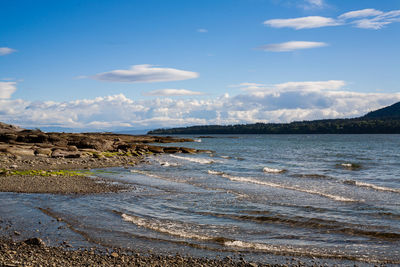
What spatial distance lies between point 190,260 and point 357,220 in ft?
24.5

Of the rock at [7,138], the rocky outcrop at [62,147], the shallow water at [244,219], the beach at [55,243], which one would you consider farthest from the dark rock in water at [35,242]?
the rock at [7,138]

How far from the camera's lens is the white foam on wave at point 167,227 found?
1097 centimetres

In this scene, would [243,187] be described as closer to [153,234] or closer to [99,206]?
[99,206]

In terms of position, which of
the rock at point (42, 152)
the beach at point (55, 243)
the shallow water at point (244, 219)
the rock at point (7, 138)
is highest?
the rock at point (7, 138)

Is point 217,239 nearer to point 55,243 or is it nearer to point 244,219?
point 244,219

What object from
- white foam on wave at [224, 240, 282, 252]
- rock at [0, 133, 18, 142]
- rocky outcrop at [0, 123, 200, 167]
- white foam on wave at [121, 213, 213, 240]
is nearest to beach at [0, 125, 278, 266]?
white foam on wave at [224, 240, 282, 252]

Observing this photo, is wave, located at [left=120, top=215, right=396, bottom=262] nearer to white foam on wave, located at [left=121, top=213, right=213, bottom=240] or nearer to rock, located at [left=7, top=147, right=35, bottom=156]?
white foam on wave, located at [left=121, top=213, right=213, bottom=240]

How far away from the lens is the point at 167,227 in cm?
1192

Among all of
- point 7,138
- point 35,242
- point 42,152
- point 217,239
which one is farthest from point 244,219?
point 7,138

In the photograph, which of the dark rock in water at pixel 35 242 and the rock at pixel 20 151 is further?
the rock at pixel 20 151

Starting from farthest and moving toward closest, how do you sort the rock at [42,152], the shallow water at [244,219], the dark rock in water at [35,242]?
the rock at [42,152]
the shallow water at [244,219]
the dark rock in water at [35,242]

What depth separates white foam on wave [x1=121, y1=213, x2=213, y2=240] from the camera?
11.0m

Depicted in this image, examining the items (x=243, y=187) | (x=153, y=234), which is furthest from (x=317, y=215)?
(x=243, y=187)

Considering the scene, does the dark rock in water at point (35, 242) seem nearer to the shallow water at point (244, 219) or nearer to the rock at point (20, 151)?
the shallow water at point (244, 219)
